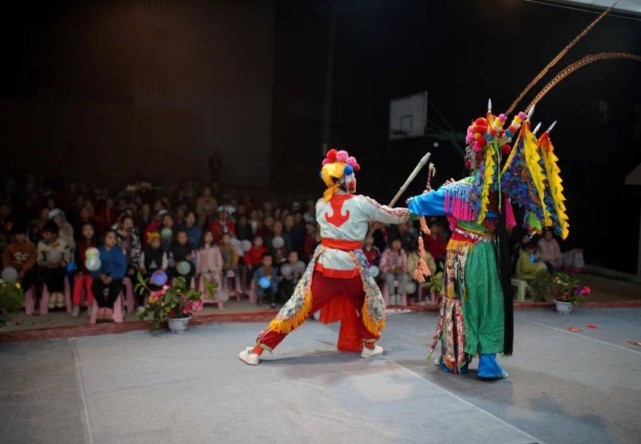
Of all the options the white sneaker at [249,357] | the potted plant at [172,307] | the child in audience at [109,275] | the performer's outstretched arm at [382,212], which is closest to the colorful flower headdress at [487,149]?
the performer's outstretched arm at [382,212]

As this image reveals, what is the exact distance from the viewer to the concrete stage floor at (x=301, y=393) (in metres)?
3.13

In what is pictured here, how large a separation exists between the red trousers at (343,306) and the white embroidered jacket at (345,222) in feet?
0.27

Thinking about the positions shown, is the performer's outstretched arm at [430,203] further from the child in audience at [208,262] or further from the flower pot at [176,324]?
the child in audience at [208,262]

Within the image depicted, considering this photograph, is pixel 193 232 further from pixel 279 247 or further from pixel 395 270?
pixel 395 270

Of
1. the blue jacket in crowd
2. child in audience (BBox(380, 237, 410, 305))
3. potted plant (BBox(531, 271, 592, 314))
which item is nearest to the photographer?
the blue jacket in crowd

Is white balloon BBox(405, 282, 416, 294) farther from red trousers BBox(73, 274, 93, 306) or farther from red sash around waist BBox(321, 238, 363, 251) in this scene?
red trousers BBox(73, 274, 93, 306)

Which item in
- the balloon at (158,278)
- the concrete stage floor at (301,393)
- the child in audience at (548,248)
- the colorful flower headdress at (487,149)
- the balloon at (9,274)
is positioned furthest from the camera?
the child in audience at (548,248)

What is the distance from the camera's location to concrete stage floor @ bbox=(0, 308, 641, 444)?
313 centimetres

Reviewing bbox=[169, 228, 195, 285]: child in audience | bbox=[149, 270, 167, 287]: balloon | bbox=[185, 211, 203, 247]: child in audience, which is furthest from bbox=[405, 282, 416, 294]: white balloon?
bbox=[149, 270, 167, 287]: balloon

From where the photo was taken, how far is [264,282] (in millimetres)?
6707

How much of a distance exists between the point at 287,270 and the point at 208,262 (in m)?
0.87

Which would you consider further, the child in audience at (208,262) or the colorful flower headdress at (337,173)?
the child in audience at (208,262)

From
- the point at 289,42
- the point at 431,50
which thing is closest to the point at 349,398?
the point at 431,50

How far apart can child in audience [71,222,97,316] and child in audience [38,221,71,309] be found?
0.48 ft
